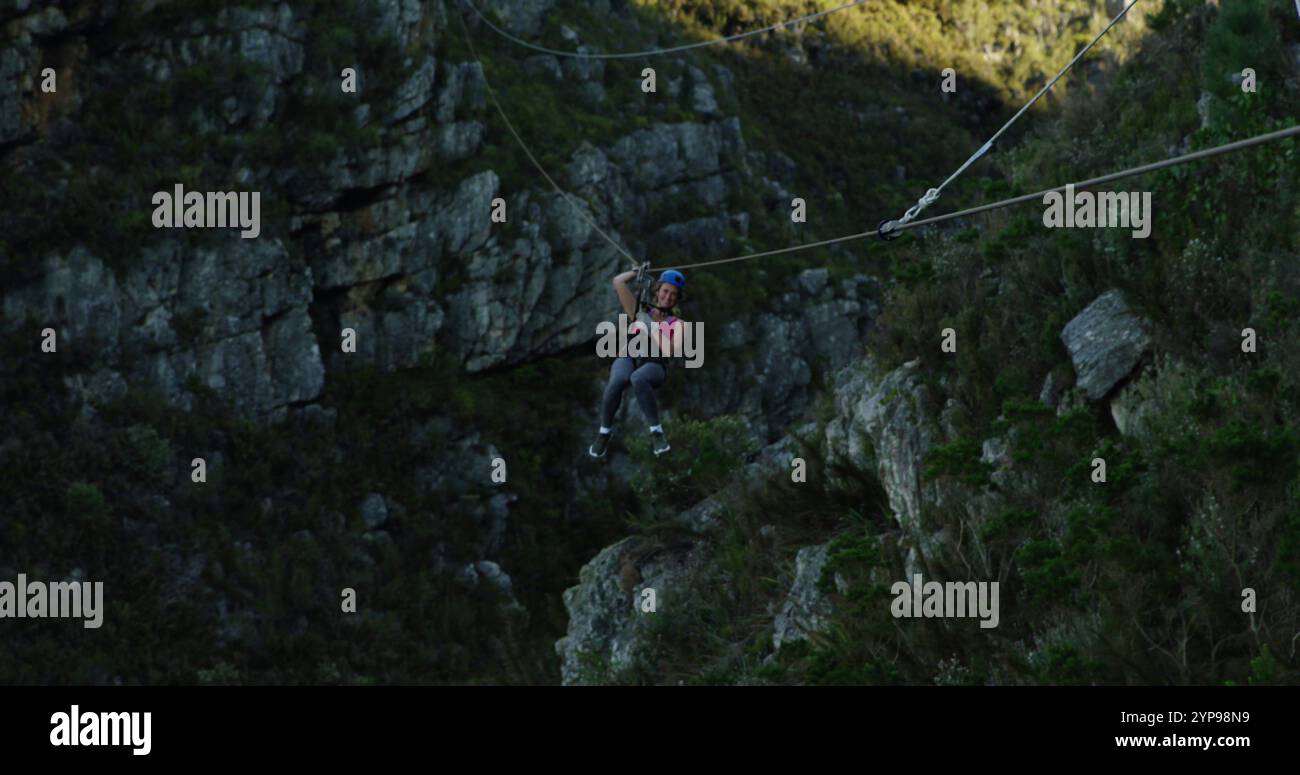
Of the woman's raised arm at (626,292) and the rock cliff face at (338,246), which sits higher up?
the rock cliff face at (338,246)

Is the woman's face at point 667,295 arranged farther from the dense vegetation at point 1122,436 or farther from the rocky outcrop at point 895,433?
the dense vegetation at point 1122,436

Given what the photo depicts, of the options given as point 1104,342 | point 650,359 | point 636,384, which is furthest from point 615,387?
point 1104,342

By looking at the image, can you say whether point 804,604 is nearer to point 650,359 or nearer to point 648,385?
point 648,385

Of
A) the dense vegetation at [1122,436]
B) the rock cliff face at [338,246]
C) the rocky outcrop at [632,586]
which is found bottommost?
the rocky outcrop at [632,586]

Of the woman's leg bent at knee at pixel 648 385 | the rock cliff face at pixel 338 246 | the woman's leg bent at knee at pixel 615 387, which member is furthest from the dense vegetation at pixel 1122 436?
the rock cliff face at pixel 338 246

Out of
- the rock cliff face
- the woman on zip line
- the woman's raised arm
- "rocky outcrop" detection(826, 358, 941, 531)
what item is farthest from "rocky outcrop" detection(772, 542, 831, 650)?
the rock cliff face

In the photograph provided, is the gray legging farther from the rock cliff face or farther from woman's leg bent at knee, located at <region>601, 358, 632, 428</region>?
the rock cliff face

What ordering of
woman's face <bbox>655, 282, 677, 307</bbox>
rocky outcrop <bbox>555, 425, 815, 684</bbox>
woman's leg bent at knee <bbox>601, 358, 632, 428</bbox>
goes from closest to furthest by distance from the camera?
woman's face <bbox>655, 282, 677, 307</bbox>, woman's leg bent at knee <bbox>601, 358, 632, 428</bbox>, rocky outcrop <bbox>555, 425, 815, 684</bbox>
